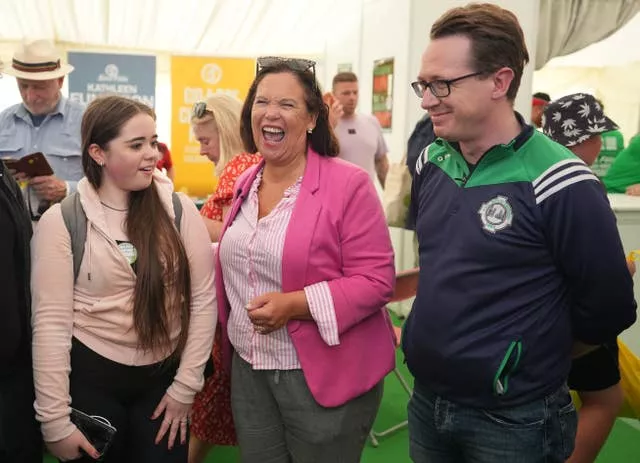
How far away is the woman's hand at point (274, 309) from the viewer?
153cm

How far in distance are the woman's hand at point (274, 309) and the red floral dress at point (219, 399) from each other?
0.44 m

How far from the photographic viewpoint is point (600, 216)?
4.10 ft

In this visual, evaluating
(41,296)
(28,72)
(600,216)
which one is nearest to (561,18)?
(28,72)

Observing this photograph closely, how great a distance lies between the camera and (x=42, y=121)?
3.05 meters

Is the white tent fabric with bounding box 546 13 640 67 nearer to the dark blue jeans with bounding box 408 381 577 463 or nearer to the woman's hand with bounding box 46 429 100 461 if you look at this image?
the dark blue jeans with bounding box 408 381 577 463

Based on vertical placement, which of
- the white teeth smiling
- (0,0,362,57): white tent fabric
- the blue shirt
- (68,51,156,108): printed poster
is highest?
(0,0,362,57): white tent fabric

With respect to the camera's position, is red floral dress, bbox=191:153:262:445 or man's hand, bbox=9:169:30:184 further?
man's hand, bbox=9:169:30:184

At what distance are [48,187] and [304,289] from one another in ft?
4.90

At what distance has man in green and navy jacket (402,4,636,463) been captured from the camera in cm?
128

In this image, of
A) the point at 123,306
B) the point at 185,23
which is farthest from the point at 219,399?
the point at 185,23

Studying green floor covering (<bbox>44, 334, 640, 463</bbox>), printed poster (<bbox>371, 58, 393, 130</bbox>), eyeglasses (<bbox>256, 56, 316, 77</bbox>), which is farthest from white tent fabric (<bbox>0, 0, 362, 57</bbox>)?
eyeglasses (<bbox>256, 56, 316, 77</bbox>)

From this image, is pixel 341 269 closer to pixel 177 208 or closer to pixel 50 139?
pixel 177 208

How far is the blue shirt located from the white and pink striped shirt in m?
1.64

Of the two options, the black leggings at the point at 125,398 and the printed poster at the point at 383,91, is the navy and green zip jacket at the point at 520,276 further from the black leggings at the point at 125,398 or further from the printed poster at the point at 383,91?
the printed poster at the point at 383,91
